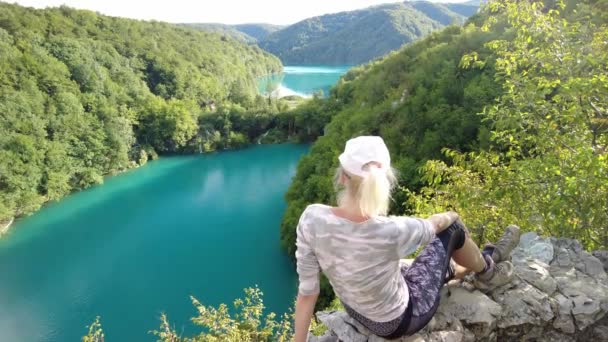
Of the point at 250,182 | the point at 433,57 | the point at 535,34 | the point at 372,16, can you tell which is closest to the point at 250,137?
the point at 250,182

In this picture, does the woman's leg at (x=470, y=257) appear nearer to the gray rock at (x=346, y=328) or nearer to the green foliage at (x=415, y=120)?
the gray rock at (x=346, y=328)

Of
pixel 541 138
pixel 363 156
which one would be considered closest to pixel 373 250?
pixel 363 156

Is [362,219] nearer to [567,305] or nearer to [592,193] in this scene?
[567,305]

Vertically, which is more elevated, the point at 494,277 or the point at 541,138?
the point at 541,138

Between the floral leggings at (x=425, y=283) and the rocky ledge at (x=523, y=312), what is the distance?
21 cm

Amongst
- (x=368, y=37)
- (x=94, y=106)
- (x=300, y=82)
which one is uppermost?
(x=368, y=37)

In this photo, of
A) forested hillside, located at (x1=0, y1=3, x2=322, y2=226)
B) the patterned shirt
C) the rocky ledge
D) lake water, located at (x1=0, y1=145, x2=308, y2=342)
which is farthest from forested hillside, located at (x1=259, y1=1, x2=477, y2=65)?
the patterned shirt

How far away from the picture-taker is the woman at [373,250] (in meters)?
2.13

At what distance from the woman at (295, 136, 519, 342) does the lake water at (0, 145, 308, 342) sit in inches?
546

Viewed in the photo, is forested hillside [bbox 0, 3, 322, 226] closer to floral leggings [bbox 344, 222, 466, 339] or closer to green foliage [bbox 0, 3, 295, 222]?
green foliage [bbox 0, 3, 295, 222]

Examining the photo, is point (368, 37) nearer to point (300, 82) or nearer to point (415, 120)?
point (300, 82)

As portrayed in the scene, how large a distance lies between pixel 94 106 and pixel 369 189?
4656 cm

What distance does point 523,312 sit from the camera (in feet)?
10.2

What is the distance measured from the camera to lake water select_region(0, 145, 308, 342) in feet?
53.1
